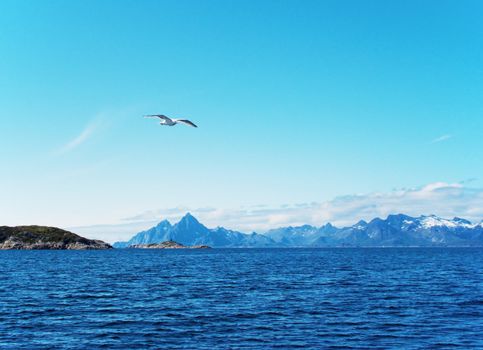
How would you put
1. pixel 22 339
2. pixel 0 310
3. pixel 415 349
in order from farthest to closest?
pixel 0 310
pixel 22 339
pixel 415 349

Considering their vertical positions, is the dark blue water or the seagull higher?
the seagull

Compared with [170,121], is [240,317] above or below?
below

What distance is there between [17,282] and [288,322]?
52.2m

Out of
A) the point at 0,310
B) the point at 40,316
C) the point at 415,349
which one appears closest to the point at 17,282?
the point at 0,310

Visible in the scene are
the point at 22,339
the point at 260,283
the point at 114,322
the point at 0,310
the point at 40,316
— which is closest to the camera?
the point at 22,339

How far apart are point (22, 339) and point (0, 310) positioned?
14.2 m

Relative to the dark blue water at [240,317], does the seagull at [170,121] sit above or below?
above

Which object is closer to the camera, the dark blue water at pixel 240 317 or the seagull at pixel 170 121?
the dark blue water at pixel 240 317

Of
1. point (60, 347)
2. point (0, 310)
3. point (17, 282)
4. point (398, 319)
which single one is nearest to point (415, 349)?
point (398, 319)

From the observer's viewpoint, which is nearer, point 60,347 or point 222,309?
point 60,347

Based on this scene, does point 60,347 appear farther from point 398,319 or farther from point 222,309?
point 398,319

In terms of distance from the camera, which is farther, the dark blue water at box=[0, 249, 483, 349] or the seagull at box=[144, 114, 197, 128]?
the seagull at box=[144, 114, 197, 128]

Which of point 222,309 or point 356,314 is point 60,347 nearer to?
point 222,309

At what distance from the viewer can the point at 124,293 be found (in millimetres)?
58000
